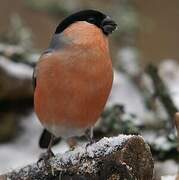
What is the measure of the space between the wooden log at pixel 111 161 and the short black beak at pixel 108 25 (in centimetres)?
39

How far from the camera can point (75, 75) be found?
198cm

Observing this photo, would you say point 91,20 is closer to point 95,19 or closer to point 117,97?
point 95,19

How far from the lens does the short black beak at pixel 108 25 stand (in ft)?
6.75

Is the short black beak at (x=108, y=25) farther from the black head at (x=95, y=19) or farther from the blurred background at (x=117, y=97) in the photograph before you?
the blurred background at (x=117, y=97)

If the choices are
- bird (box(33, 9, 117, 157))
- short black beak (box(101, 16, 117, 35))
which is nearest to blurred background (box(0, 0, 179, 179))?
bird (box(33, 9, 117, 157))

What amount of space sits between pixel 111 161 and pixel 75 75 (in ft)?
1.11

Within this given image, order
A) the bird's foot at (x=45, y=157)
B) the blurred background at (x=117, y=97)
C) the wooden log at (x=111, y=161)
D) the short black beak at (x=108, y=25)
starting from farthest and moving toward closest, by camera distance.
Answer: the blurred background at (x=117, y=97) < the short black beak at (x=108, y=25) < the bird's foot at (x=45, y=157) < the wooden log at (x=111, y=161)

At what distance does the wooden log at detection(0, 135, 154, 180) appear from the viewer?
1.72m

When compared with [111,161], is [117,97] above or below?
below

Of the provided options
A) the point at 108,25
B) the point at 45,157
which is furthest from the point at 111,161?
the point at 108,25

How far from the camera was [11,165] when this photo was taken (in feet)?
9.41

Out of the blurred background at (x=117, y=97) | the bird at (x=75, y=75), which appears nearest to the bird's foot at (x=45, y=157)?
the bird at (x=75, y=75)

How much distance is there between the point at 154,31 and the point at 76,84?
9.35 feet

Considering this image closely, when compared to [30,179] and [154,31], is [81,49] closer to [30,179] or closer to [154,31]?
[30,179]
